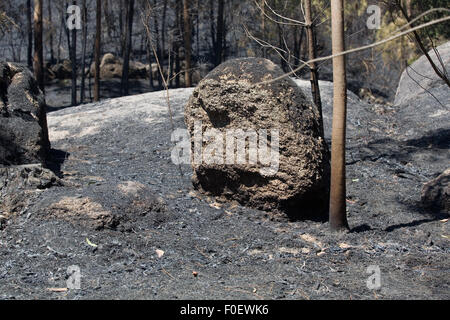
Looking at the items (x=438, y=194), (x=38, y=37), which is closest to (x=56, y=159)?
(x=438, y=194)

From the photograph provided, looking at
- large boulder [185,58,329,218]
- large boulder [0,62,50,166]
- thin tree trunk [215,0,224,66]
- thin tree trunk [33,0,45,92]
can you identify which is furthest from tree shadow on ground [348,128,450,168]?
thin tree trunk [215,0,224,66]

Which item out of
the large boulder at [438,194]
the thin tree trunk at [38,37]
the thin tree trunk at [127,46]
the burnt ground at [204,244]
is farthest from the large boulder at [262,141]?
the thin tree trunk at [127,46]

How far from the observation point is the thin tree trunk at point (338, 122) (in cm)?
595

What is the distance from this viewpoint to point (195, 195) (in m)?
7.30

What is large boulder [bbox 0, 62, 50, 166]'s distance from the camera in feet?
25.2

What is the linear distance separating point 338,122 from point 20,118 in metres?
4.75

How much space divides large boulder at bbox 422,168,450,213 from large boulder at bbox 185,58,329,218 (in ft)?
4.75

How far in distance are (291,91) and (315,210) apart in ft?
5.05

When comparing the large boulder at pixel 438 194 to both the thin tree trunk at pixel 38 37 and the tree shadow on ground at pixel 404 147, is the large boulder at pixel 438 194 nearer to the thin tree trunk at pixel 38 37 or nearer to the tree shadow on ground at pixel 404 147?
the tree shadow on ground at pixel 404 147

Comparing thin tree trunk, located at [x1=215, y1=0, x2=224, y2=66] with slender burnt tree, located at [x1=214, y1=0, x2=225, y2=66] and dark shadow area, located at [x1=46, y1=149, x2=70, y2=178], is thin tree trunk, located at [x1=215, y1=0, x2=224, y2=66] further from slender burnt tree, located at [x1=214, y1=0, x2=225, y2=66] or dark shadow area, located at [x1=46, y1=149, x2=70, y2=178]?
dark shadow area, located at [x1=46, y1=149, x2=70, y2=178]

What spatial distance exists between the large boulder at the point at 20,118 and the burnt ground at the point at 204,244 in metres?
0.60

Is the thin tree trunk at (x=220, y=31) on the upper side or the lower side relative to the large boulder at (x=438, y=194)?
upper

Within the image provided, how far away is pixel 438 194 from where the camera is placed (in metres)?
7.19

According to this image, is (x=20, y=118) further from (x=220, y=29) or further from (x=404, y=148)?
(x=220, y=29)
